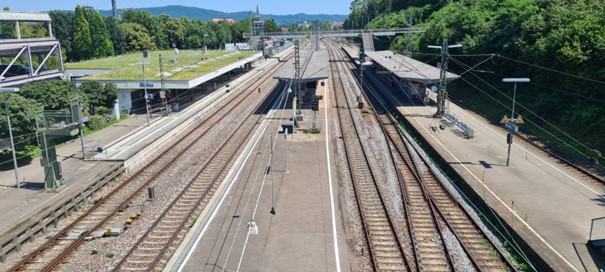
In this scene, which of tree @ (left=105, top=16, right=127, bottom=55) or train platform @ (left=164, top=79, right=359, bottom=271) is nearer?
train platform @ (left=164, top=79, right=359, bottom=271)

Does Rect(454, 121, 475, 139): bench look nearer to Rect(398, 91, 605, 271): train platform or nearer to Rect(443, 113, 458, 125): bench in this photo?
Rect(398, 91, 605, 271): train platform

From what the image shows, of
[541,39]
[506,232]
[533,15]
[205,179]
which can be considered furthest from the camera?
[533,15]

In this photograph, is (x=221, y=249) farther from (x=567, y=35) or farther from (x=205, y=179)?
(x=567, y=35)

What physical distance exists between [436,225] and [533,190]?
640cm

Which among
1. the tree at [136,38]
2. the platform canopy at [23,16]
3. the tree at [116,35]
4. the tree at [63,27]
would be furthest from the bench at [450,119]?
the tree at [136,38]

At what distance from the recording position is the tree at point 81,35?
9569cm

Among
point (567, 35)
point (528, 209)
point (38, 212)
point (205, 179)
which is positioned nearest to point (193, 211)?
point (205, 179)

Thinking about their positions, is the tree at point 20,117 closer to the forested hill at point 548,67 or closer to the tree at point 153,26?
the forested hill at point 548,67

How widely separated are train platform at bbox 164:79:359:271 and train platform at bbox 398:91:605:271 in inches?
276

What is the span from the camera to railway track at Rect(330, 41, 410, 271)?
16750 millimetres

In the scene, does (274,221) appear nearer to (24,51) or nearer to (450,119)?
(450,119)

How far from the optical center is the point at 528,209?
20.2 metres

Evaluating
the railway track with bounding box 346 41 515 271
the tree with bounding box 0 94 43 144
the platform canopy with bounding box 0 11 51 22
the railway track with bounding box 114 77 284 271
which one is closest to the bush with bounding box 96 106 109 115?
the tree with bounding box 0 94 43 144

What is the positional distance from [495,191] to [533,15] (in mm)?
29094
